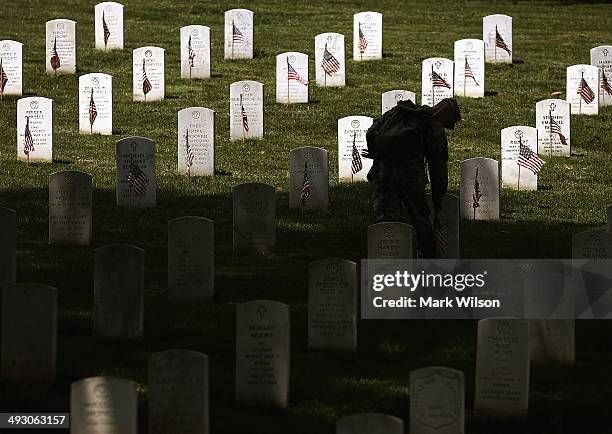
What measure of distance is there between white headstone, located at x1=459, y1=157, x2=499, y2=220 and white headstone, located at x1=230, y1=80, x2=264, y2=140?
5.09m

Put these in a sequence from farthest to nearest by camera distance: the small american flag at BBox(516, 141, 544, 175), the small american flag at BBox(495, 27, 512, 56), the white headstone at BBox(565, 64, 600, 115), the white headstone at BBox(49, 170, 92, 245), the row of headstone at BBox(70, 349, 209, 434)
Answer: the small american flag at BBox(495, 27, 512, 56) → the white headstone at BBox(565, 64, 600, 115) → the small american flag at BBox(516, 141, 544, 175) → the white headstone at BBox(49, 170, 92, 245) → the row of headstone at BBox(70, 349, 209, 434)

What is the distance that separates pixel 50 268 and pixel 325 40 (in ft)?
39.2

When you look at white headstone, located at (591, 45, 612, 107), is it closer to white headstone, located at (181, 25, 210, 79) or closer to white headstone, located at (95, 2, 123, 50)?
white headstone, located at (181, 25, 210, 79)

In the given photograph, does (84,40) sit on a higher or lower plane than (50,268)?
higher

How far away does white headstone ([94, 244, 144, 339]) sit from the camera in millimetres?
12164

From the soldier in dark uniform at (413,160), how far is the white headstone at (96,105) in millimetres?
8476

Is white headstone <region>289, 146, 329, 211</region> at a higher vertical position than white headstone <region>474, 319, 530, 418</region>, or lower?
higher

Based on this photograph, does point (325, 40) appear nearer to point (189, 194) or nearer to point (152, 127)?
point (152, 127)

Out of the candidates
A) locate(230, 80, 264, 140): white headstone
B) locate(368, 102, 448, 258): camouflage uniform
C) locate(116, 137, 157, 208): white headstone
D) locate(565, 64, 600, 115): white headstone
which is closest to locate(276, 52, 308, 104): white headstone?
locate(230, 80, 264, 140): white headstone

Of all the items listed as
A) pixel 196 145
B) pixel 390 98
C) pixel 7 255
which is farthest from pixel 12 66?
pixel 7 255

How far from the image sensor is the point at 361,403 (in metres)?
10.9

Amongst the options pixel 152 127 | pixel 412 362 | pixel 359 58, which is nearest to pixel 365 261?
pixel 412 362

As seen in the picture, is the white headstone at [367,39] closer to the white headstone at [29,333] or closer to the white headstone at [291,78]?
the white headstone at [291,78]

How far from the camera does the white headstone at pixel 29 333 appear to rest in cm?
1102
